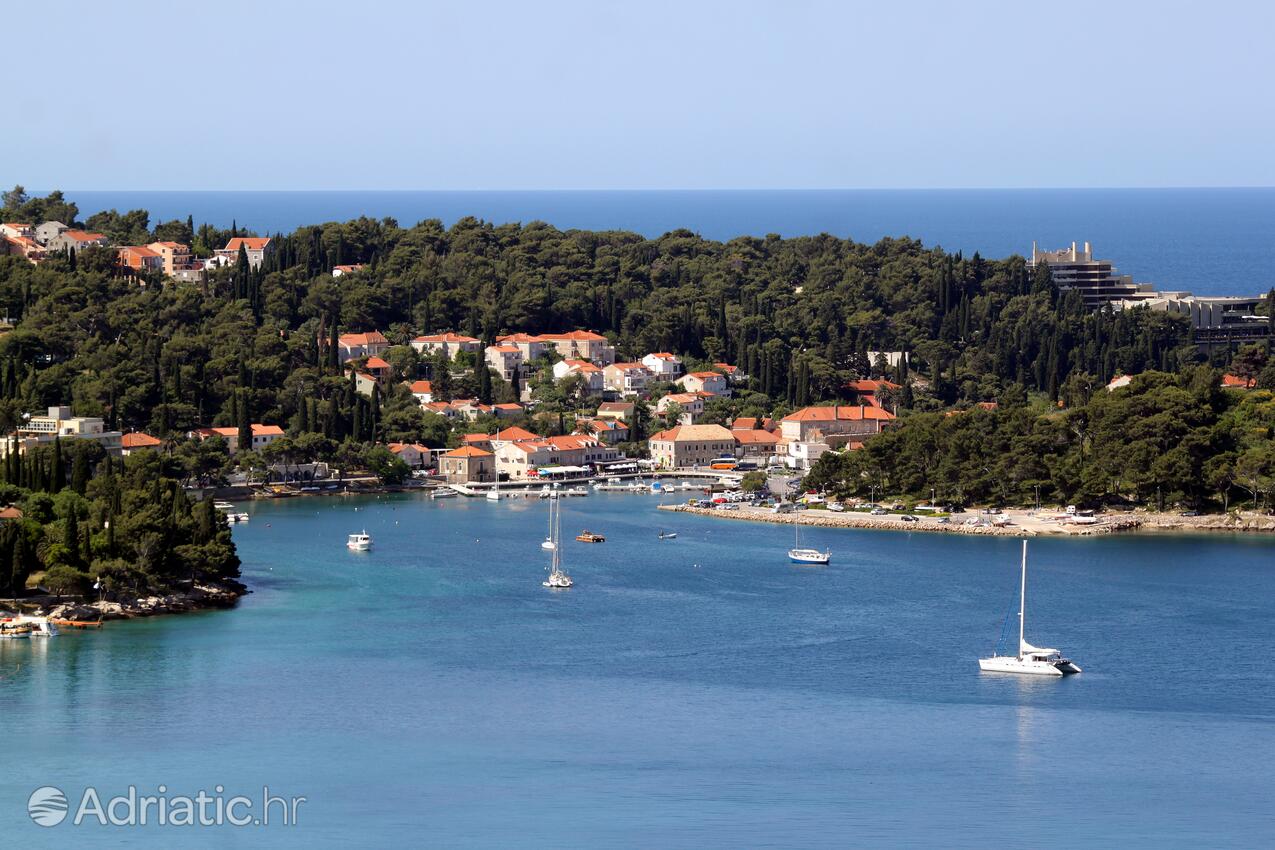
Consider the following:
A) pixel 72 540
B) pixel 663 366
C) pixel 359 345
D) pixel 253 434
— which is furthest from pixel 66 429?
pixel 663 366

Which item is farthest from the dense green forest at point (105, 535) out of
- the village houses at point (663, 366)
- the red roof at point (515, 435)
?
the village houses at point (663, 366)

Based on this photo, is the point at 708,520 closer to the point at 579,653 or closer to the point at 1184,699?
the point at 579,653

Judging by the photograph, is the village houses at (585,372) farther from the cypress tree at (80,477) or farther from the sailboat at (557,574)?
the cypress tree at (80,477)

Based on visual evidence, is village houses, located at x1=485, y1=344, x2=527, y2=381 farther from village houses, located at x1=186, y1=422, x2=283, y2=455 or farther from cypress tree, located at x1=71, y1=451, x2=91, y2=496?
cypress tree, located at x1=71, y1=451, x2=91, y2=496

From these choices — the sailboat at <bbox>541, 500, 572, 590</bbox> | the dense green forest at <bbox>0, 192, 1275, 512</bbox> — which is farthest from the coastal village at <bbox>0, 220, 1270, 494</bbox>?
the sailboat at <bbox>541, 500, 572, 590</bbox>

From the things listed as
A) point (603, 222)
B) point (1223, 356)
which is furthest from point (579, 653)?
point (603, 222)

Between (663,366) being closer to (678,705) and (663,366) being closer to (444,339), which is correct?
(444,339)
